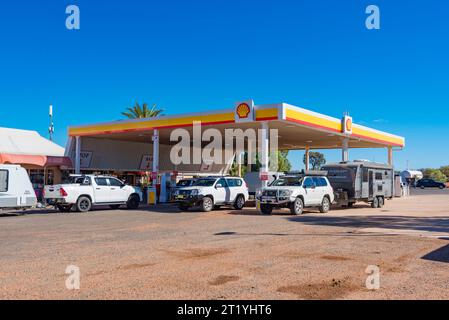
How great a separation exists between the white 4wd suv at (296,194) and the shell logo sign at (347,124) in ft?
33.8

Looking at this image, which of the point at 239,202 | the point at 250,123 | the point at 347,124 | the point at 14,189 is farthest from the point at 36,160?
the point at 347,124

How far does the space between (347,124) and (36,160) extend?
72.0 ft

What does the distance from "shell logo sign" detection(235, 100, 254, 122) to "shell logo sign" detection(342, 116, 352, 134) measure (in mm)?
9095

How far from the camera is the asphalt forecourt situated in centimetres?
648

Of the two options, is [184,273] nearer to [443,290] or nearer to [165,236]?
[443,290]

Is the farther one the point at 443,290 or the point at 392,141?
the point at 392,141

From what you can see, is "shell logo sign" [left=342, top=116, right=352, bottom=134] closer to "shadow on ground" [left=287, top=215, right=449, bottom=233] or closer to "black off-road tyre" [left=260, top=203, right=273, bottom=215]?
"black off-road tyre" [left=260, top=203, right=273, bottom=215]

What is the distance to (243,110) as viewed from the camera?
2494 cm

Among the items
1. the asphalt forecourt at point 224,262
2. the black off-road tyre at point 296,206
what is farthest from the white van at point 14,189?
the black off-road tyre at point 296,206

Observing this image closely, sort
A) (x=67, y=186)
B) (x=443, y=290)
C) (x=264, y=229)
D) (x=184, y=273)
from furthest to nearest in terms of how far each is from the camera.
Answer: (x=67, y=186)
(x=264, y=229)
(x=184, y=273)
(x=443, y=290)

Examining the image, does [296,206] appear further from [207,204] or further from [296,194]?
[207,204]

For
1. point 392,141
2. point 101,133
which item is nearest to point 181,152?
point 101,133

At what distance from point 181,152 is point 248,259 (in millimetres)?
36818

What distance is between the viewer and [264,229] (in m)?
14.1
